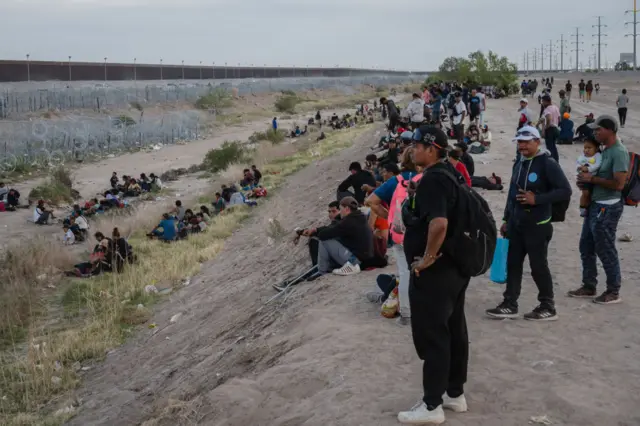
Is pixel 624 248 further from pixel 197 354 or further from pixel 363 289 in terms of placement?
pixel 197 354

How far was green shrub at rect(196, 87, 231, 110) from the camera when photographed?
211 ft

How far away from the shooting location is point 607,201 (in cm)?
675

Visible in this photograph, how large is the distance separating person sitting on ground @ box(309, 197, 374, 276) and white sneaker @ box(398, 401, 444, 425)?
13.8 feet

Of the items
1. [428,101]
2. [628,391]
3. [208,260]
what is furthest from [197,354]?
[428,101]

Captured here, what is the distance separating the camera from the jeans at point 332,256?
8969mm

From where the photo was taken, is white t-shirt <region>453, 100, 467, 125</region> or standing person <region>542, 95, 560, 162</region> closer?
standing person <region>542, 95, 560, 162</region>

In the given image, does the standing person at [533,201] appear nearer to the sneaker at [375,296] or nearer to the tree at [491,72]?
the sneaker at [375,296]

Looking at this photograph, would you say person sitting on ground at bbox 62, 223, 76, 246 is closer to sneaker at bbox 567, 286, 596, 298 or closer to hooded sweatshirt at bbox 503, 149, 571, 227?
sneaker at bbox 567, 286, 596, 298

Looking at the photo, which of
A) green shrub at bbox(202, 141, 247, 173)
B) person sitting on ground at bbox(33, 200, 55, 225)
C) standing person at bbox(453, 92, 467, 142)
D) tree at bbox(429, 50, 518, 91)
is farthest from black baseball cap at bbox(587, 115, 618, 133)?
tree at bbox(429, 50, 518, 91)

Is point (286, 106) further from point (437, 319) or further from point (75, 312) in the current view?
point (437, 319)

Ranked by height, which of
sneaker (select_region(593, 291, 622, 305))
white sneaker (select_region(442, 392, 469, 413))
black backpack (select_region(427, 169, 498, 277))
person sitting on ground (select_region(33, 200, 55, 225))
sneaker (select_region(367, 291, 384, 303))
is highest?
black backpack (select_region(427, 169, 498, 277))

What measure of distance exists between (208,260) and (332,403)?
10.1 meters

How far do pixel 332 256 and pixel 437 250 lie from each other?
16.4 ft

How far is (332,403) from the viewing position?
5219 mm
